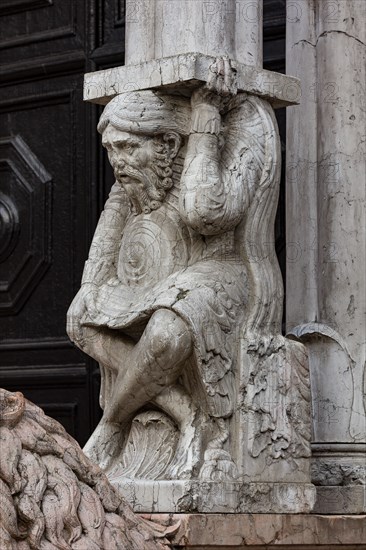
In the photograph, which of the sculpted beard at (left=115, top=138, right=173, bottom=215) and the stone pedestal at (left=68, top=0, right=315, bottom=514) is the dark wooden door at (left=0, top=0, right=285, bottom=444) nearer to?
the stone pedestal at (left=68, top=0, right=315, bottom=514)

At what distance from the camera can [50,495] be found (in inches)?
165

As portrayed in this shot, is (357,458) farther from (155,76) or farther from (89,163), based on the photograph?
(89,163)

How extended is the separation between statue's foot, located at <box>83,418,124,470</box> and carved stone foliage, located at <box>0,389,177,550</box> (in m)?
0.60

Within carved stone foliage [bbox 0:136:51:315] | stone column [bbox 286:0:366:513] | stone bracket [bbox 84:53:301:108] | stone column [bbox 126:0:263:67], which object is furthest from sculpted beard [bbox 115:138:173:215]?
carved stone foliage [bbox 0:136:51:315]

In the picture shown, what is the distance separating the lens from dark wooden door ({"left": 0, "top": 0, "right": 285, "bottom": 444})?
253 inches

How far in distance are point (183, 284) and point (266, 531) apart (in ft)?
2.23

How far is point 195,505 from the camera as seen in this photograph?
4.72m

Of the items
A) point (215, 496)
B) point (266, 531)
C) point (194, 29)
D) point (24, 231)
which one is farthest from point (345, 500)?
point (24, 231)

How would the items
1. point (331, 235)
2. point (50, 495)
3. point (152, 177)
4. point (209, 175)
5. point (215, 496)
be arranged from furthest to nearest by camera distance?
1. point (331, 235)
2. point (152, 177)
3. point (209, 175)
4. point (215, 496)
5. point (50, 495)

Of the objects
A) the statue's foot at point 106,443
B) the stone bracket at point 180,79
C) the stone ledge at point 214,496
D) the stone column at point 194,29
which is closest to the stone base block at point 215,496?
the stone ledge at point 214,496

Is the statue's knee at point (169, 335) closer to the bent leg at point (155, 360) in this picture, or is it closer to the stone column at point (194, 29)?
the bent leg at point (155, 360)

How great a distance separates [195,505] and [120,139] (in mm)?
994

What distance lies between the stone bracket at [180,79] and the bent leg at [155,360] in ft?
2.05

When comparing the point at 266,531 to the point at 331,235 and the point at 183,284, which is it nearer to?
the point at 183,284
